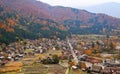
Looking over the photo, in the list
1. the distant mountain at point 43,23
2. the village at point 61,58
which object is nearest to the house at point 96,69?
the village at point 61,58

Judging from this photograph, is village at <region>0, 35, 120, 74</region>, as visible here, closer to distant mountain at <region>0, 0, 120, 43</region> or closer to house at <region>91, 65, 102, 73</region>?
house at <region>91, 65, 102, 73</region>

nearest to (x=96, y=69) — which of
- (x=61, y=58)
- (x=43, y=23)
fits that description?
(x=61, y=58)

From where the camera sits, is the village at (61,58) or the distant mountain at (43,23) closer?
the village at (61,58)

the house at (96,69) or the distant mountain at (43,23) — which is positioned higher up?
the distant mountain at (43,23)

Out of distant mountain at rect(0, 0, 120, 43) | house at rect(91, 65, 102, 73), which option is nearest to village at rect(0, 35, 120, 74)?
house at rect(91, 65, 102, 73)

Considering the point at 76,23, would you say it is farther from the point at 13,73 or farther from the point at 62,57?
the point at 13,73

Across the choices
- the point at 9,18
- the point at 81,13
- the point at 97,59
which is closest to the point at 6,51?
the point at 97,59

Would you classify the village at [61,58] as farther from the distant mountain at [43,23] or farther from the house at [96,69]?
the distant mountain at [43,23]

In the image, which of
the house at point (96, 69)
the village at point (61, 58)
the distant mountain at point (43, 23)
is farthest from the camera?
the distant mountain at point (43, 23)
